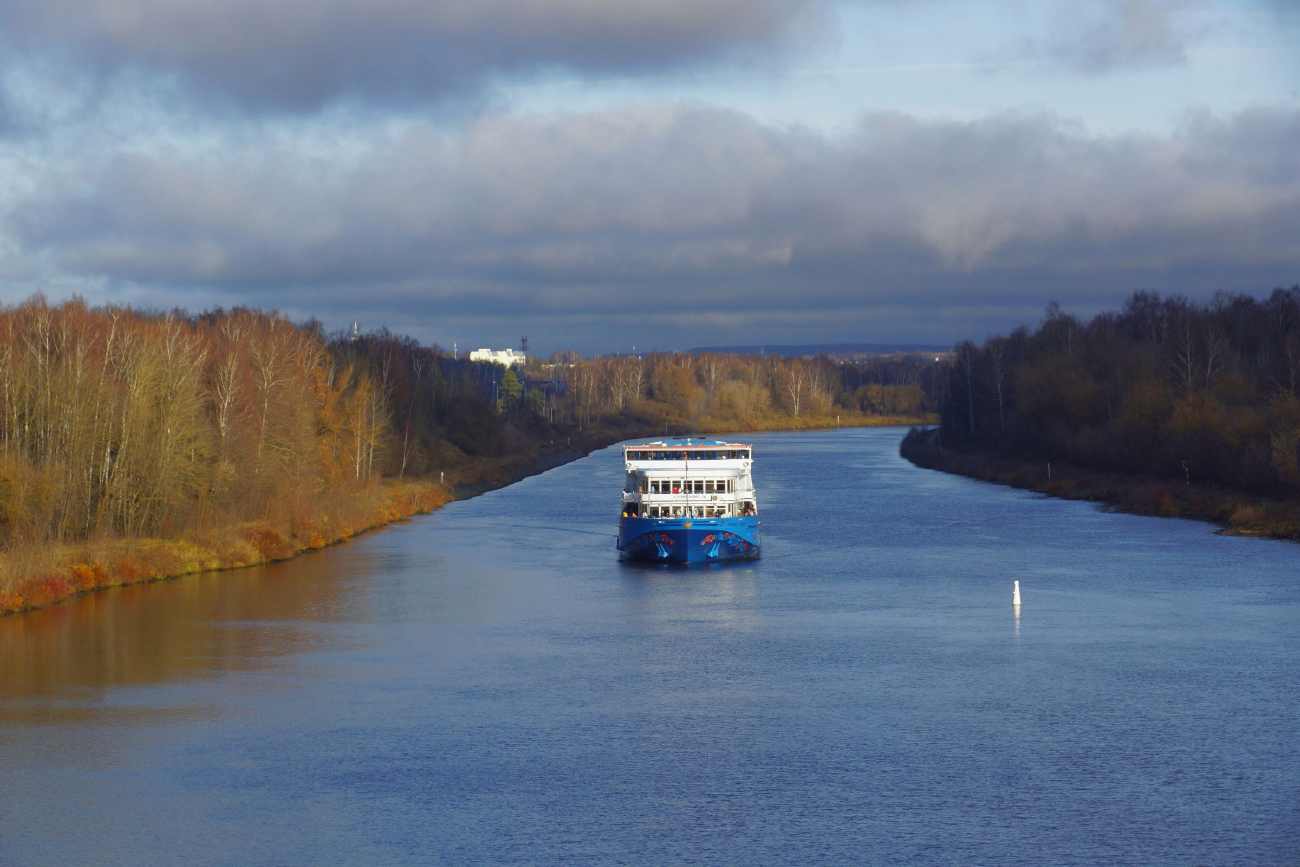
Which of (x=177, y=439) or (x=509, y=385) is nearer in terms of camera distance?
(x=177, y=439)

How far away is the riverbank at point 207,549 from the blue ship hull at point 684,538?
12.8m

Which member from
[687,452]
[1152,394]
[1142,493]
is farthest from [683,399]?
[687,452]

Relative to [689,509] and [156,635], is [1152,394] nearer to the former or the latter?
[689,509]

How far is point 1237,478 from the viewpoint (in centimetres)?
5753

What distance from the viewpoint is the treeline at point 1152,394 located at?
189 feet

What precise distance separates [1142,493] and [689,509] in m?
26.8

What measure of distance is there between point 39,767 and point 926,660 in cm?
1698

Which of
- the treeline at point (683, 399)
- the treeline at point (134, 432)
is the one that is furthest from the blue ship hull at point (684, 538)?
the treeline at point (683, 399)

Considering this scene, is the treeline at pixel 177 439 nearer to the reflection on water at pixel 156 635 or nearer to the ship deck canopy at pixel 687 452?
the reflection on water at pixel 156 635

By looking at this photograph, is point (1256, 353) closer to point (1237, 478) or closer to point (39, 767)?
point (1237, 478)

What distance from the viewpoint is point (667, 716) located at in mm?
22656

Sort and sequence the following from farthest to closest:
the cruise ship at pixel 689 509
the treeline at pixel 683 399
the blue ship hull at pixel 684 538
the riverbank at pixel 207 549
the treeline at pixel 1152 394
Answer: the treeline at pixel 683 399 < the treeline at pixel 1152 394 < the cruise ship at pixel 689 509 < the blue ship hull at pixel 684 538 < the riverbank at pixel 207 549

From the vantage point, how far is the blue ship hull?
45.0 m

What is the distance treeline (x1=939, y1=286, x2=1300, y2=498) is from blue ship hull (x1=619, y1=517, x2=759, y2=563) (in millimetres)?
23395
